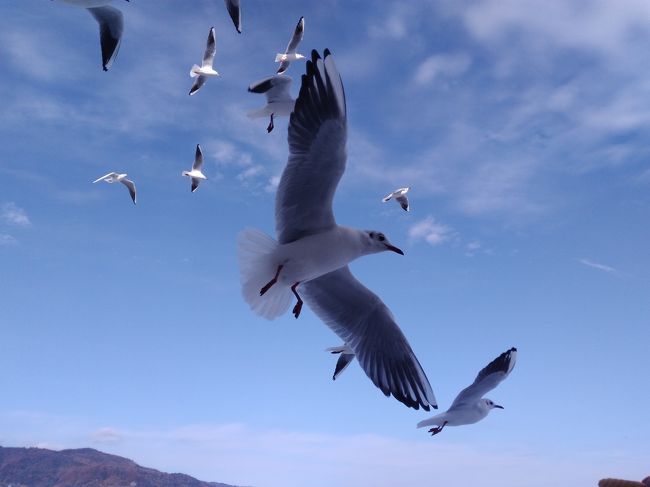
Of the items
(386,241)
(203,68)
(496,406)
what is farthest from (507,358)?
(203,68)

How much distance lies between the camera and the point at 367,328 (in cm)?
366

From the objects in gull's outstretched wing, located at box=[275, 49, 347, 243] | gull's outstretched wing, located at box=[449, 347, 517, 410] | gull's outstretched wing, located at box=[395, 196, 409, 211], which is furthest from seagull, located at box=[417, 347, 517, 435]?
gull's outstretched wing, located at box=[275, 49, 347, 243]

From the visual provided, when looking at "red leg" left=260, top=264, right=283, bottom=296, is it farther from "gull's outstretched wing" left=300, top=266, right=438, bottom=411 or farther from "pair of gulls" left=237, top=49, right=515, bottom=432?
"gull's outstretched wing" left=300, top=266, right=438, bottom=411

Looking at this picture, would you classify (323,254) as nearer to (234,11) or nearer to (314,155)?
(314,155)

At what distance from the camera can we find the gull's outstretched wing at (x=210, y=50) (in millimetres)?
5602

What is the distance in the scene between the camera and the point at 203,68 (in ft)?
18.0

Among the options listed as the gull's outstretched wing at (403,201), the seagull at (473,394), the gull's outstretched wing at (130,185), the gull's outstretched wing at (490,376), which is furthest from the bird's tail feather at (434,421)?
the gull's outstretched wing at (130,185)

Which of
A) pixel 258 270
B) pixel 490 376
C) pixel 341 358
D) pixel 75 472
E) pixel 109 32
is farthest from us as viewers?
pixel 75 472

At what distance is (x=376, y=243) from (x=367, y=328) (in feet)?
2.39

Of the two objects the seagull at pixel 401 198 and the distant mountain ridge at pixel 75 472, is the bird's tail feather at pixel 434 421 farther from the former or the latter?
the distant mountain ridge at pixel 75 472

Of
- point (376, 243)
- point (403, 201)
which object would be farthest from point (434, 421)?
point (376, 243)

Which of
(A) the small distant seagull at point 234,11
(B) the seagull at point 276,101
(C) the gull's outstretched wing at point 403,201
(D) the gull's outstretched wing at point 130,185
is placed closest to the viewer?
(A) the small distant seagull at point 234,11

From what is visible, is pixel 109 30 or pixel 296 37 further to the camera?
pixel 296 37

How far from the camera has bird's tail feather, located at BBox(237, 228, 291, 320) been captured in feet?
10.1
